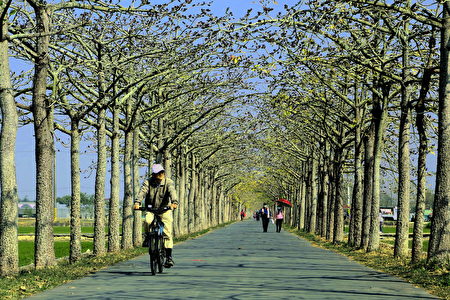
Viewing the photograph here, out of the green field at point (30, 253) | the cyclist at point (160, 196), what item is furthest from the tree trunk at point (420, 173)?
the green field at point (30, 253)

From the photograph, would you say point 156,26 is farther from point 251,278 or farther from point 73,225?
point 251,278

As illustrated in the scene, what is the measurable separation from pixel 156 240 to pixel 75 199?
620 cm

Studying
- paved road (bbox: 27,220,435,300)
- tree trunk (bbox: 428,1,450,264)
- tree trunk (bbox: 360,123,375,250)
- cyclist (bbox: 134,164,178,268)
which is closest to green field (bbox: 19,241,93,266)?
tree trunk (bbox: 360,123,375,250)

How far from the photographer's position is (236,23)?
1906cm

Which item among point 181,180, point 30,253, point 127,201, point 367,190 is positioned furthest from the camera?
point 181,180

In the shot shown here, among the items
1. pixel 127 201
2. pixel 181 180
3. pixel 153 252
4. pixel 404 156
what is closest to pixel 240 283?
pixel 153 252

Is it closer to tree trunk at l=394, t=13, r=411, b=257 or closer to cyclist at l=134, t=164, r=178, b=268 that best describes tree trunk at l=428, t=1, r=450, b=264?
tree trunk at l=394, t=13, r=411, b=257

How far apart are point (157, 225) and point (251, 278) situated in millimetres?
2262

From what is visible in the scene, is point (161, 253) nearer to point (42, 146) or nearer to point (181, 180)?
point (42, 146)

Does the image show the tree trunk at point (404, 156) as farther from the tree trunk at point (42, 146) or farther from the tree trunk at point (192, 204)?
the tree trunk at point (192, 204)

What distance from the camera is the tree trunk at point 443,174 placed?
16609mm

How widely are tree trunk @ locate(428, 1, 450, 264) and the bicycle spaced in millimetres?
5590

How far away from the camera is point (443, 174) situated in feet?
54.7

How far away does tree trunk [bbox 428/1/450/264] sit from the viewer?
654 inches
